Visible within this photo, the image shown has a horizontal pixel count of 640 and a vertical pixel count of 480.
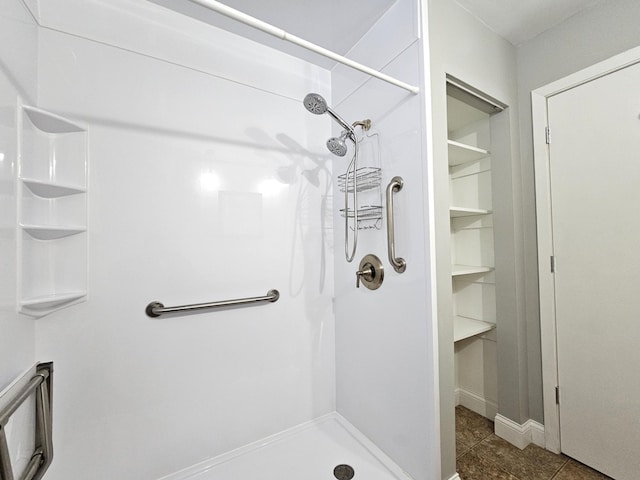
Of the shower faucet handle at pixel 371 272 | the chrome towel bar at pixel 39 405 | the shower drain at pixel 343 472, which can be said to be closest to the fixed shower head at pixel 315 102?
the shower faucet handle at pixel 371 272

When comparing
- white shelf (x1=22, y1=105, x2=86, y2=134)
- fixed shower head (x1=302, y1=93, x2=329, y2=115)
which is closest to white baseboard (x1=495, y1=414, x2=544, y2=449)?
fixed shower head (x1=302, y1=93, x2=329, y2=115)

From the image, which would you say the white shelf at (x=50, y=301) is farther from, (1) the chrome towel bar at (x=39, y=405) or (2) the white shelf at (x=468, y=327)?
(2) the white shelf at (x=468, y=327)

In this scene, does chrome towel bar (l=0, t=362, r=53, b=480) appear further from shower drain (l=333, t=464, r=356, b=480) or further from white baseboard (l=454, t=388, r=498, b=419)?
white baseboard (l=454, t=388, r=498, b=419)

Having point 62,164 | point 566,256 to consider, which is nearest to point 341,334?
point 566,256

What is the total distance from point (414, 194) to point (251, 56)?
1258mm

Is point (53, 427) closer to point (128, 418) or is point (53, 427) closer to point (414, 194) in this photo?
point (128, 418)

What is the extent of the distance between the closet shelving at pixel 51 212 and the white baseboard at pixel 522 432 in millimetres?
2414

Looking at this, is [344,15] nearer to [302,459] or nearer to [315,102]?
[315,102]

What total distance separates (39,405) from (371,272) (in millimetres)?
1478

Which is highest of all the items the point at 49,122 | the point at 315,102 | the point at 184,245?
the point at 315,102

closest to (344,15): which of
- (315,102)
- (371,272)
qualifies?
(315,102)

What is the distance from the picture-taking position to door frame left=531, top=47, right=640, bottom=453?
1531 mm

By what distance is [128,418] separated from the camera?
123 cm

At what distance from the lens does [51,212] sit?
110cm
